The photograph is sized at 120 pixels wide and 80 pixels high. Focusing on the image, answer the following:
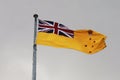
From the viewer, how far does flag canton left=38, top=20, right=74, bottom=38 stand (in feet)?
159

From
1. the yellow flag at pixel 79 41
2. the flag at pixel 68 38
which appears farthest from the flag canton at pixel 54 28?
the yellow flag at pixel 79 41

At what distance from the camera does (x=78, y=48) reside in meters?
48.3

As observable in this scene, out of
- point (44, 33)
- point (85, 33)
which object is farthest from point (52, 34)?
point (85, 33)

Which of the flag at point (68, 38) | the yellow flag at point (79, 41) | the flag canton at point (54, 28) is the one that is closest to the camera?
the yellow flag at point (79, 41)

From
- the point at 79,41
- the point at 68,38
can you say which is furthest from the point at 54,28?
the point at 79,41

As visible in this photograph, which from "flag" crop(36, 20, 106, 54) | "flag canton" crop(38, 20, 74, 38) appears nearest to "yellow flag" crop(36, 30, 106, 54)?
"flag" crop(36, 20, 106, 54)

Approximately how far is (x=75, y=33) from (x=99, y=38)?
8.59 ft

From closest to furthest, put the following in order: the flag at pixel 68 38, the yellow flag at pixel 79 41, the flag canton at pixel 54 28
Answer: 1. the yellow flag at pixel 79 41
2. the flag at pixel 68 38
3. the flag canton at pixel 54 28

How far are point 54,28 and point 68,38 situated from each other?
1.79 meters

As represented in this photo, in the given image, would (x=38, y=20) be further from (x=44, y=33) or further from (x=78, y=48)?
(x=78, y=48)

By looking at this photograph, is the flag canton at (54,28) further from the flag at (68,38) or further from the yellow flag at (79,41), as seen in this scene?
the yellow flag at (79,41)

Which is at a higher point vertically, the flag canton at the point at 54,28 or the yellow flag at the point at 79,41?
the flag canton at the point at 54,28

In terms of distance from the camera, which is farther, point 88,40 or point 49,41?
point 88,40

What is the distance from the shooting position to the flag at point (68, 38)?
47062mm
